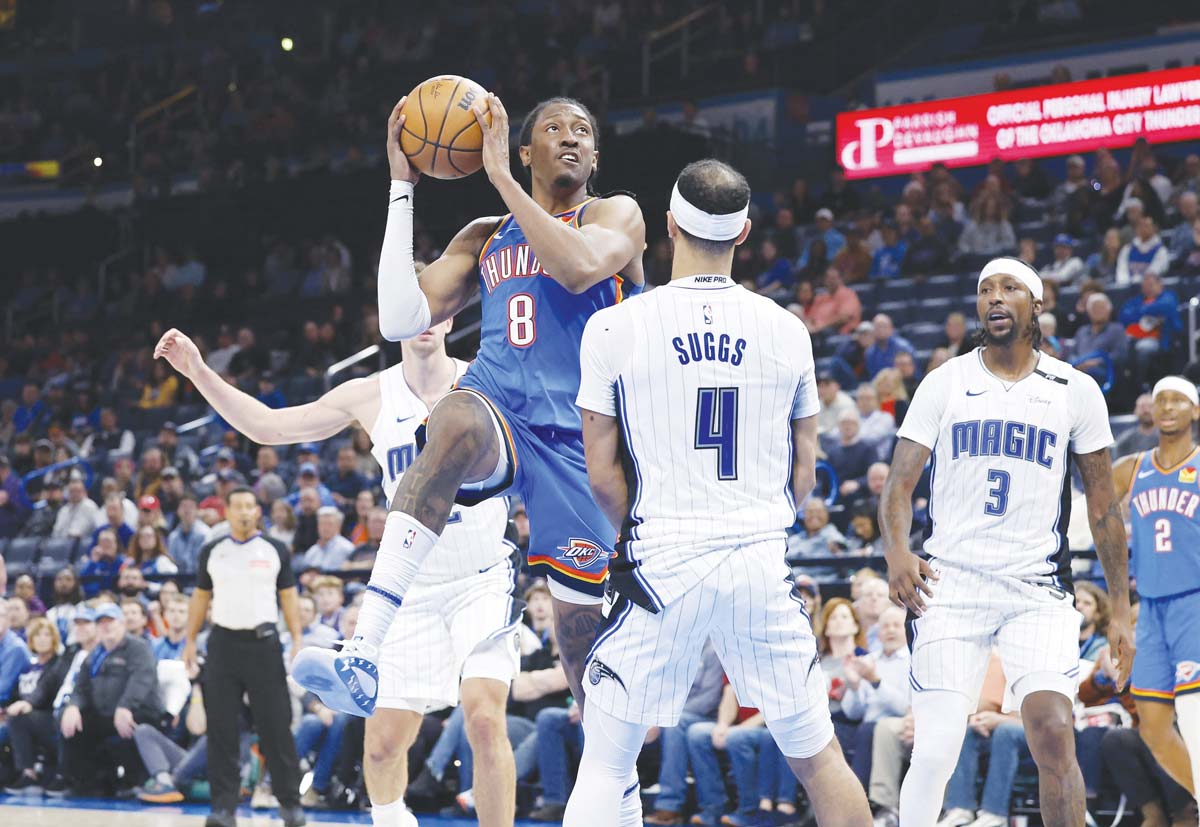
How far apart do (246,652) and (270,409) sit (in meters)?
4.14

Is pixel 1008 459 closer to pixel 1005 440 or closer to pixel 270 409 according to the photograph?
pixel 1005 440

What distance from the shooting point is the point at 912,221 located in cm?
1736

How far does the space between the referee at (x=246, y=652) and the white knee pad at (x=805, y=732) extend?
21.6ft

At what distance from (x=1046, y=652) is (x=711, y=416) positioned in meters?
2.26

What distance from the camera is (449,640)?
23.5 ft

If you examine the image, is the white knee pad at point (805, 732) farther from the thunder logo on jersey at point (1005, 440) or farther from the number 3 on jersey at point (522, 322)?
the thunder logo on jersey at point (1005, 440)

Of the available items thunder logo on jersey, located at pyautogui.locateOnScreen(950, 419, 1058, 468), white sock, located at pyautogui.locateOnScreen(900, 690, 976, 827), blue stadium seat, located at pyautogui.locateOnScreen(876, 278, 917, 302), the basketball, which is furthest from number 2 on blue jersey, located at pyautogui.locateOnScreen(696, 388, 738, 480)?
blue stadium seat, located at pyautogui.locateOnScreen(876, 278, 917, 302)

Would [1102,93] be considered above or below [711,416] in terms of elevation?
above

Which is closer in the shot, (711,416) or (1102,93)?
(711,416)

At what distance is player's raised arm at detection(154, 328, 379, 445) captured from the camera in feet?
20.5

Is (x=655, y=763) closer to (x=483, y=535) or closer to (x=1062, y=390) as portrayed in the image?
(x=483, y=535)

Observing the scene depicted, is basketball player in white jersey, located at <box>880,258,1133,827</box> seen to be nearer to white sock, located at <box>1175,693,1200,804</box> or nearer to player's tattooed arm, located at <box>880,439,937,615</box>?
player's tattooed arm, located at <box>880,439,937,615</box>

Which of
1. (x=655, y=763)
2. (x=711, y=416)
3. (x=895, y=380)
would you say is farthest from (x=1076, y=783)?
(x=895, y=380)

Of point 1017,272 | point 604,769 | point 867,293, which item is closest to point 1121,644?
point 1017,272
